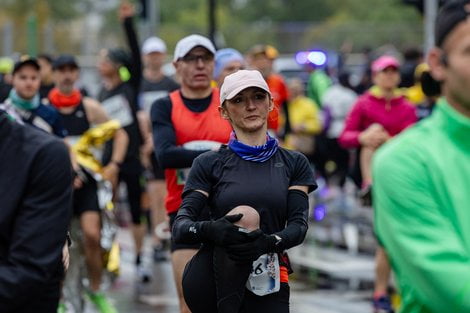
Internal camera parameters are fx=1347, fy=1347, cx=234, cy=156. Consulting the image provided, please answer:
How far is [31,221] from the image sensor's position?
165 inches

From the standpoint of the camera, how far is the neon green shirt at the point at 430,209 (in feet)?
10.5

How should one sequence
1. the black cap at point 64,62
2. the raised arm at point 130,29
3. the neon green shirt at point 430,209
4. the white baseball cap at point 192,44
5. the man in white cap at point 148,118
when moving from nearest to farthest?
the neon green shirt at point 430,209 < the white baseball cap at point 192,44 < the black cap at point 64,62 < the raised arm at point 130,29 < the man in white cap at point 148,118

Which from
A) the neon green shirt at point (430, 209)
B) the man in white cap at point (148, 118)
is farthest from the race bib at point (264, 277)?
the man in white cap at point (148, 118)

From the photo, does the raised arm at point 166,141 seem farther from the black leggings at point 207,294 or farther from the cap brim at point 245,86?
the black leggings at point 207,294

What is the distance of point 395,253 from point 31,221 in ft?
4.52

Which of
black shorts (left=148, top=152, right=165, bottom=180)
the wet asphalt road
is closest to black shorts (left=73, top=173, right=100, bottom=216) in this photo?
the wet asphalt road

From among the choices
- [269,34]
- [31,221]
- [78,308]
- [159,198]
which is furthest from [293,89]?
[269,34]

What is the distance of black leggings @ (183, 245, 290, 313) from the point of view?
5.93 metres

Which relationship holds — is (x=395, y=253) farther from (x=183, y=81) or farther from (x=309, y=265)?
(x=309, y=265)

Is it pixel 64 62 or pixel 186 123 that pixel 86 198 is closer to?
pixel 64 62

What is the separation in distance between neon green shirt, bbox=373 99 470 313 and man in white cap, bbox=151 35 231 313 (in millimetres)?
4473

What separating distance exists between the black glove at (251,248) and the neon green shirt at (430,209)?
232 cm

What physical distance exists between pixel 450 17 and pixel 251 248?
2522 millimetres

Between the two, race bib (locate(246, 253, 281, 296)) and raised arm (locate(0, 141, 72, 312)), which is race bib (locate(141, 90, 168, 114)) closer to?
race bib (locate(246, 253, 281, 296))
